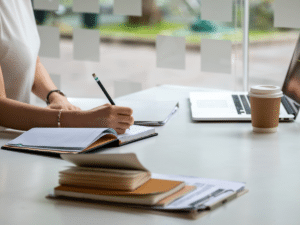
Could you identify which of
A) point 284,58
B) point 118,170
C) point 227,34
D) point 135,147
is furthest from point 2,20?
point 284,58

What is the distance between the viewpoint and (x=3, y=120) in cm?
138

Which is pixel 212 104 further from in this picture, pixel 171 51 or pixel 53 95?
pixel 171 51

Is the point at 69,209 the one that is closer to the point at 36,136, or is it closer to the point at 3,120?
the point at 36,136

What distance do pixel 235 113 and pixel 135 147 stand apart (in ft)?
1.61

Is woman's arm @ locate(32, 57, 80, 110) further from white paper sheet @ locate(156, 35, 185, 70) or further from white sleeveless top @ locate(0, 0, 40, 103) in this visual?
white paper sheet @ locate(156, 35, 185, 70)

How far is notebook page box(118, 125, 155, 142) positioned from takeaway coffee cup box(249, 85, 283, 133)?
0.32m

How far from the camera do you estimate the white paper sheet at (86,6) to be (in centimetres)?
291

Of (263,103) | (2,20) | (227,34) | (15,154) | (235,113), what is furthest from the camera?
(227,34)

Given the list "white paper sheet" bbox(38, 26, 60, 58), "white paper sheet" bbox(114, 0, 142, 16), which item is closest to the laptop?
"white paper sheet" bbox(114, 0, 142, 16)

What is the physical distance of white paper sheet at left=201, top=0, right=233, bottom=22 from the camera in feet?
8.06

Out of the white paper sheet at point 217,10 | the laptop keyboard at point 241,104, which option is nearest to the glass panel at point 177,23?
the white paper sheet at point 217,10

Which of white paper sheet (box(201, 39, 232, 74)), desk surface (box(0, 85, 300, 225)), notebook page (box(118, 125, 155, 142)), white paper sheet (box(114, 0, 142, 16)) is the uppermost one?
white paper sheet (box(114, 0, 142, 16))

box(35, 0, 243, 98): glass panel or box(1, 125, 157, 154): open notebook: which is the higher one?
box(35, 0, 243, 98): glass panel

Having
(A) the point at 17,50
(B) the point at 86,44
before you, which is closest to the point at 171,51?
(B) the point at 86,44
